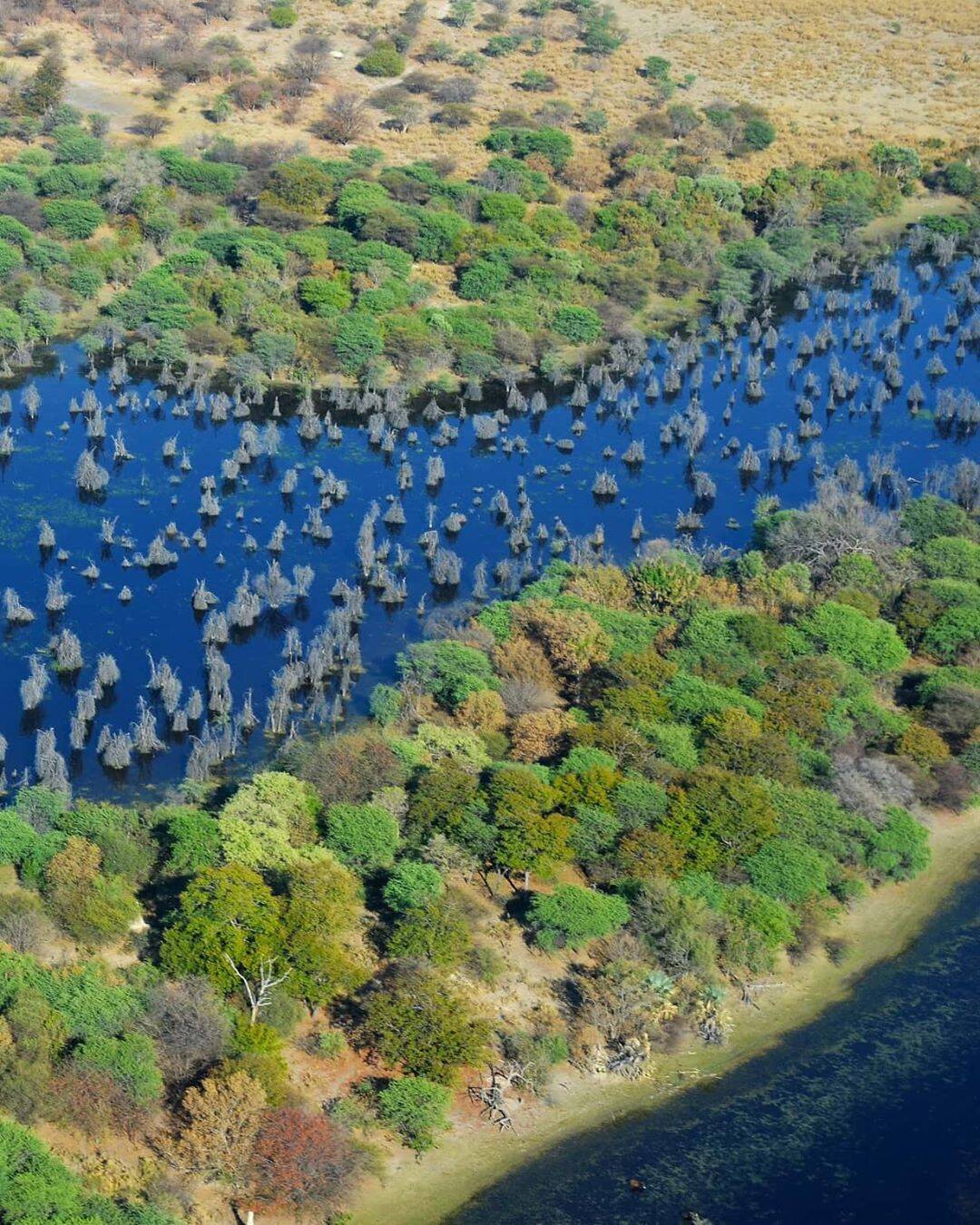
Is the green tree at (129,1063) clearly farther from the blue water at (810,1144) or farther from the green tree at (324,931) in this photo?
the blue water at (810,1144)

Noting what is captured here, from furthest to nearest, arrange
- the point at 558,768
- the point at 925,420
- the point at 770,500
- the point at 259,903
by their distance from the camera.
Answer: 1. the point at 925,420
2. the point at 770,500
3. the point at 558,768
4. the point at 259,903

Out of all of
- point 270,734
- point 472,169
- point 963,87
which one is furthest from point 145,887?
point 963,87

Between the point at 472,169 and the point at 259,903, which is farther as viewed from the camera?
the point at 472,169

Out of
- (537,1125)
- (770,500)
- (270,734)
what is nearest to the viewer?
(537,1125)

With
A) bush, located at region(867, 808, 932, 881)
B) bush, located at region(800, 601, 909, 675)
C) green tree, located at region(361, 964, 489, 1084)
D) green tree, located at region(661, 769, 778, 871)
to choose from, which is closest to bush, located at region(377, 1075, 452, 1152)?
green tree, located at region(361, 964, 489, 1084)

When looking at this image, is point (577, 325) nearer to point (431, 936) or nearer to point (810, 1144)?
point (431, 936)

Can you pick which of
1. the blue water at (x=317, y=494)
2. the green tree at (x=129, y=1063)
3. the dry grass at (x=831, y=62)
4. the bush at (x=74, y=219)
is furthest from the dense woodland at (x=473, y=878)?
the dry grass at (x=831, y=62)

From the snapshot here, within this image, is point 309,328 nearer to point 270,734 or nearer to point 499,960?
point 270,734

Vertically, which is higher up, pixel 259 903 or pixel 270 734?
pixel 259 903
